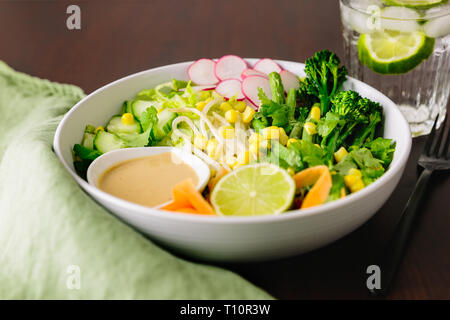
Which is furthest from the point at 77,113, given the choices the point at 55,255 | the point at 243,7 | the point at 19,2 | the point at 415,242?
the point at 19,2

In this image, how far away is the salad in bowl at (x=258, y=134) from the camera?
5.65 feet

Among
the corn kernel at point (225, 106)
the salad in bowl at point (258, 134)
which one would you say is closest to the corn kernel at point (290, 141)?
the salad in bowl at point (258, 134)

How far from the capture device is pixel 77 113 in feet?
7.39

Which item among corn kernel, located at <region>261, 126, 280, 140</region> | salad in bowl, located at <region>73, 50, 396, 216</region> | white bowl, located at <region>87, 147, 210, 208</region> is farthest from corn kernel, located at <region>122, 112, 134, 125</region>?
corn kernel, located at <region>261, 126, 280, 140</region>

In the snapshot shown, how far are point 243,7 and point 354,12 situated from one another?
5.80 ft

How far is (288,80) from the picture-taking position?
2.48 meters

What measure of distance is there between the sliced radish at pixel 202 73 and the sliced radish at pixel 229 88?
3.1 inches

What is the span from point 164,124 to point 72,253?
2.95 feet

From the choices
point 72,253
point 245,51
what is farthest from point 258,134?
point 245,51

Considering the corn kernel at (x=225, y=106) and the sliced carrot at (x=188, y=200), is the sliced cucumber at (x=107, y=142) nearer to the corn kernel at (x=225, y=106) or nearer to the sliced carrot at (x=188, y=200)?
the corn kernel at (x=225, y=106)

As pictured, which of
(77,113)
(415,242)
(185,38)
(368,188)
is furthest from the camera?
(185,38)

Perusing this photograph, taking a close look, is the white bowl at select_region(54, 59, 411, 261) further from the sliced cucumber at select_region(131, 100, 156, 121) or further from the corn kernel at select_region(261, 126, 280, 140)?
the sliced cucumber at select_region(131, 100, 156, 121)

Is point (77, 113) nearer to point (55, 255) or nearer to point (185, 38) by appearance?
point (55, 255)

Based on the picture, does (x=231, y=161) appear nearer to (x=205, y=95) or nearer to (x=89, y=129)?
(x=205, y=95)
